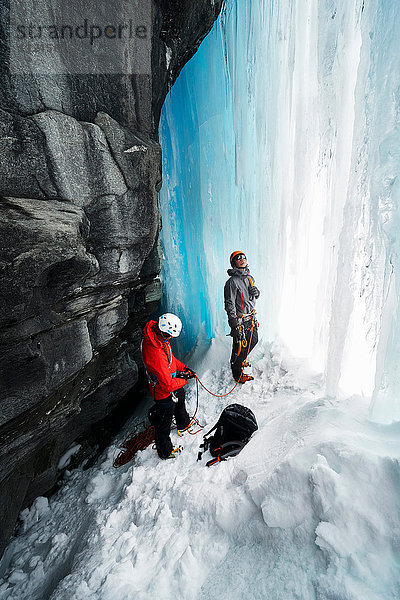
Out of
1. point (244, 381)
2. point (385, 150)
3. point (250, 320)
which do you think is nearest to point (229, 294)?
point (250, 320)

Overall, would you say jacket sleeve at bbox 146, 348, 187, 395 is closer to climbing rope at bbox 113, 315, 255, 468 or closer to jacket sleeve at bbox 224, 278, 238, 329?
climbing rope at bbox 113, 315, 255, 468

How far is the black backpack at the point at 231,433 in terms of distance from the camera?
3.60 m

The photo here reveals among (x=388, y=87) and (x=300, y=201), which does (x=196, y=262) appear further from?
(x=388, y=87)

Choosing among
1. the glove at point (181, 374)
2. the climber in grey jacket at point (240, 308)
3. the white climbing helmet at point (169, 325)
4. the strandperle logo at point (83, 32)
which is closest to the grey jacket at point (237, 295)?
the climber in grey jacket at point (240, 308)

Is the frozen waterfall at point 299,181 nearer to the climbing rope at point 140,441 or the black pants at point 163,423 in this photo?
the climbing rope at point 140,441

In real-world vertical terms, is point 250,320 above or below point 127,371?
above

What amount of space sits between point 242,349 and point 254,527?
2989mm

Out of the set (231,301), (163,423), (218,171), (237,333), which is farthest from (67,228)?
(218,171)

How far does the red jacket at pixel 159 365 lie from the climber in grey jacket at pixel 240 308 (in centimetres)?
143

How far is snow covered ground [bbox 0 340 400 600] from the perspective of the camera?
1890mm

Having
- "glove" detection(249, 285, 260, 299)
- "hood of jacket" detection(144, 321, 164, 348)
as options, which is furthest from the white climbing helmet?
"glove" detection(249, 285, 260, 299)

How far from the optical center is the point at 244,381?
17.2ft

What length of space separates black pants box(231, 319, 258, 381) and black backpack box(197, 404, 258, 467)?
4.62ft

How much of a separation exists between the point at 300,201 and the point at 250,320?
2556 millimetres
